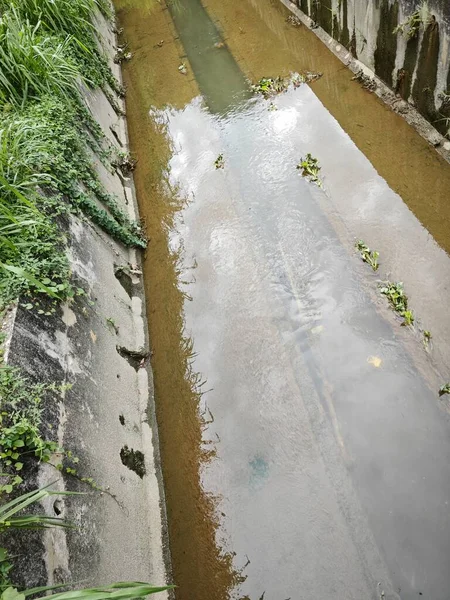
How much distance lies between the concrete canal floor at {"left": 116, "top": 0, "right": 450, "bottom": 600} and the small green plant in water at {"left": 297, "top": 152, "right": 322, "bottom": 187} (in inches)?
4.0

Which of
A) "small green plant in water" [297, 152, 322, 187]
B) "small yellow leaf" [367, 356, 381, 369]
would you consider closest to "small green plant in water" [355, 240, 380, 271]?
"small yellow leaf" [367, 356, 381, 369]

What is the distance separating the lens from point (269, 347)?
171 inches

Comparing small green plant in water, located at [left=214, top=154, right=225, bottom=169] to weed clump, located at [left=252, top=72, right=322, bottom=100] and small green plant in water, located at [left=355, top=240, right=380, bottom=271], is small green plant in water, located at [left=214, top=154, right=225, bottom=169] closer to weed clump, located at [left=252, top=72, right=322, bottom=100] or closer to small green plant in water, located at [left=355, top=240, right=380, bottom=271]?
weed clump, located at [left=252, top=72, right=322, bottom=100]

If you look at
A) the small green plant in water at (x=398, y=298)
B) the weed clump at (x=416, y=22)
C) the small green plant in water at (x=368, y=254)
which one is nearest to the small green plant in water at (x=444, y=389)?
the small green plant in water at (x=398, y=298)

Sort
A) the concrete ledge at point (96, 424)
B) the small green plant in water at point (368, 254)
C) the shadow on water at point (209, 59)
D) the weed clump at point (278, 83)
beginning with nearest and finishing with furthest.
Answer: the concrete ledge at point (96, 424)
the small green plant in water at point (368, 254)
the weed clump at point (278, 83)
the shadow on water at point (209, 59)

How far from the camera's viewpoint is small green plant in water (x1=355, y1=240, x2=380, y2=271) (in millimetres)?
4574

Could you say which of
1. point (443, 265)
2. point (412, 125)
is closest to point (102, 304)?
point (443, 265)

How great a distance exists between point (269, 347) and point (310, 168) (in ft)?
8.71

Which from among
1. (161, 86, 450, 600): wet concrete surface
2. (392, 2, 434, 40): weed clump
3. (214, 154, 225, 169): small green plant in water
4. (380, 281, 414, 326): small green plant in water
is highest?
(392, 2, 434, 40): weed clump

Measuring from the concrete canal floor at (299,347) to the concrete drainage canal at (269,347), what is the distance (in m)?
0.02

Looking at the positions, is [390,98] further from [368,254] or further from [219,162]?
[368,254]

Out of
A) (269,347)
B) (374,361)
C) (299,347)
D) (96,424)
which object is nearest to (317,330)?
(299,347)

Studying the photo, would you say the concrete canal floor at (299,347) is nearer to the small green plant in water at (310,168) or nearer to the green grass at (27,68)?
the small green plant in water at (310,168)

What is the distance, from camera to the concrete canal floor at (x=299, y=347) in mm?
3273
